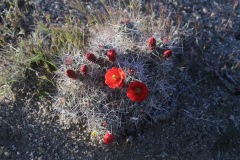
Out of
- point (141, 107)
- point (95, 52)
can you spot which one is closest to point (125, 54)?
point (95, 52)

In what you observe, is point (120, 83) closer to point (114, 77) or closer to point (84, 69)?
point (114, 77)

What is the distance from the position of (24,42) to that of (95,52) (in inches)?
31.2

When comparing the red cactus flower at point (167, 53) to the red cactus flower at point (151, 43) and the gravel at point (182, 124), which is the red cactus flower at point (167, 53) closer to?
the red cactus flower at point (151, 43)

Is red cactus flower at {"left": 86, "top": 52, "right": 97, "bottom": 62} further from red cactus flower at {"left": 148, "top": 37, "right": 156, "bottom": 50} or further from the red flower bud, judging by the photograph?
red cactus flower at {"left": 148, "top": 37, "right": 156, "bottom": 50}

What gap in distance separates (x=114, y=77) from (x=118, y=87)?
18 centimetres

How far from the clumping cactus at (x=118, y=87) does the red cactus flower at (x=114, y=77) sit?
0.28 feet

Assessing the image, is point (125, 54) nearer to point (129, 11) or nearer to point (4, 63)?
point (129, 11)

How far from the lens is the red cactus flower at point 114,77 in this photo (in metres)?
2.64

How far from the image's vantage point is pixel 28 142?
307cm

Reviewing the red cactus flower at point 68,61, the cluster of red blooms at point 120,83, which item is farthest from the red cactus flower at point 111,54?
the red cactus flower at point 68,61

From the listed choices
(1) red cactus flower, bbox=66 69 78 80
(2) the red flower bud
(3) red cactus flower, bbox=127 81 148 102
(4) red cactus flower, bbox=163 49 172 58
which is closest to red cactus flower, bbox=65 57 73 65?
(2) the red flower bud

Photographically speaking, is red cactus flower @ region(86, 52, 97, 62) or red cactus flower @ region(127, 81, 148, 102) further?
red cactus flower @ region(86, 52, 97, 62)

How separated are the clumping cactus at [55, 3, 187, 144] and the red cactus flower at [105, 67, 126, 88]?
0.28ft

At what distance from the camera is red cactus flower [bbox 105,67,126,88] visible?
2.64 metres
